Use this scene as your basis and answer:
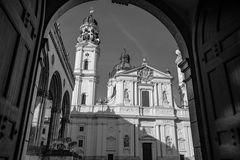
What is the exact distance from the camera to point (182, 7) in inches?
164

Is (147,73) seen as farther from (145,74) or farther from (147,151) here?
(147,151)

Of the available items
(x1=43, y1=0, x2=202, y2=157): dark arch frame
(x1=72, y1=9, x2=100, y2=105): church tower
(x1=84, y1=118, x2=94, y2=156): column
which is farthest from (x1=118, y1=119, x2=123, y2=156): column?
(x1=43, y1=0, x2=202, y2=157): dark arch frame

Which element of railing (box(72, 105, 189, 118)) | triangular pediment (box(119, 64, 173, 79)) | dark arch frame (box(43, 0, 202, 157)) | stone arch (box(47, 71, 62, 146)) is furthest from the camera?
triangular pediment (box(119, 64, 173, 79))

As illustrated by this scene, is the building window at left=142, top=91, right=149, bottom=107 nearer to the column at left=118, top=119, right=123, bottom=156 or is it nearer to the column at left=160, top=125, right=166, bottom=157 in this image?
the column at left=160, top=125, right=166, bottom=157

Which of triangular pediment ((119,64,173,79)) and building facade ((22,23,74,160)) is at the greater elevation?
triangular pediment ((119,64,173,79))

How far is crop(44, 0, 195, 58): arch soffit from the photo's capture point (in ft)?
12.4

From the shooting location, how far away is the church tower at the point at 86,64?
90.0 feet

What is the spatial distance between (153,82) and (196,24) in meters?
25.6

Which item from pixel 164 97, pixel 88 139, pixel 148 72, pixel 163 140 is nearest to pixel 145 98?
pixel 164 97

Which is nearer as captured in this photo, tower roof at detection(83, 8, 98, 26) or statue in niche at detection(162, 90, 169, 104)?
statue in niche at detection(162, 90, 169, 104)

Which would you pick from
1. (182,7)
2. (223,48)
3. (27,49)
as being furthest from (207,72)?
(27,49)

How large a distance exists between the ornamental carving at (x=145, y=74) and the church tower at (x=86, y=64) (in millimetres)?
6748

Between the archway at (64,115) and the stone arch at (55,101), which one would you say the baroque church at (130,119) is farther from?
the stone arch at (55,101)

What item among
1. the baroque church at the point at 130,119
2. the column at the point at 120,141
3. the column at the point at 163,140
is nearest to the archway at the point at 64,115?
the baroque church at the point at 130,119
